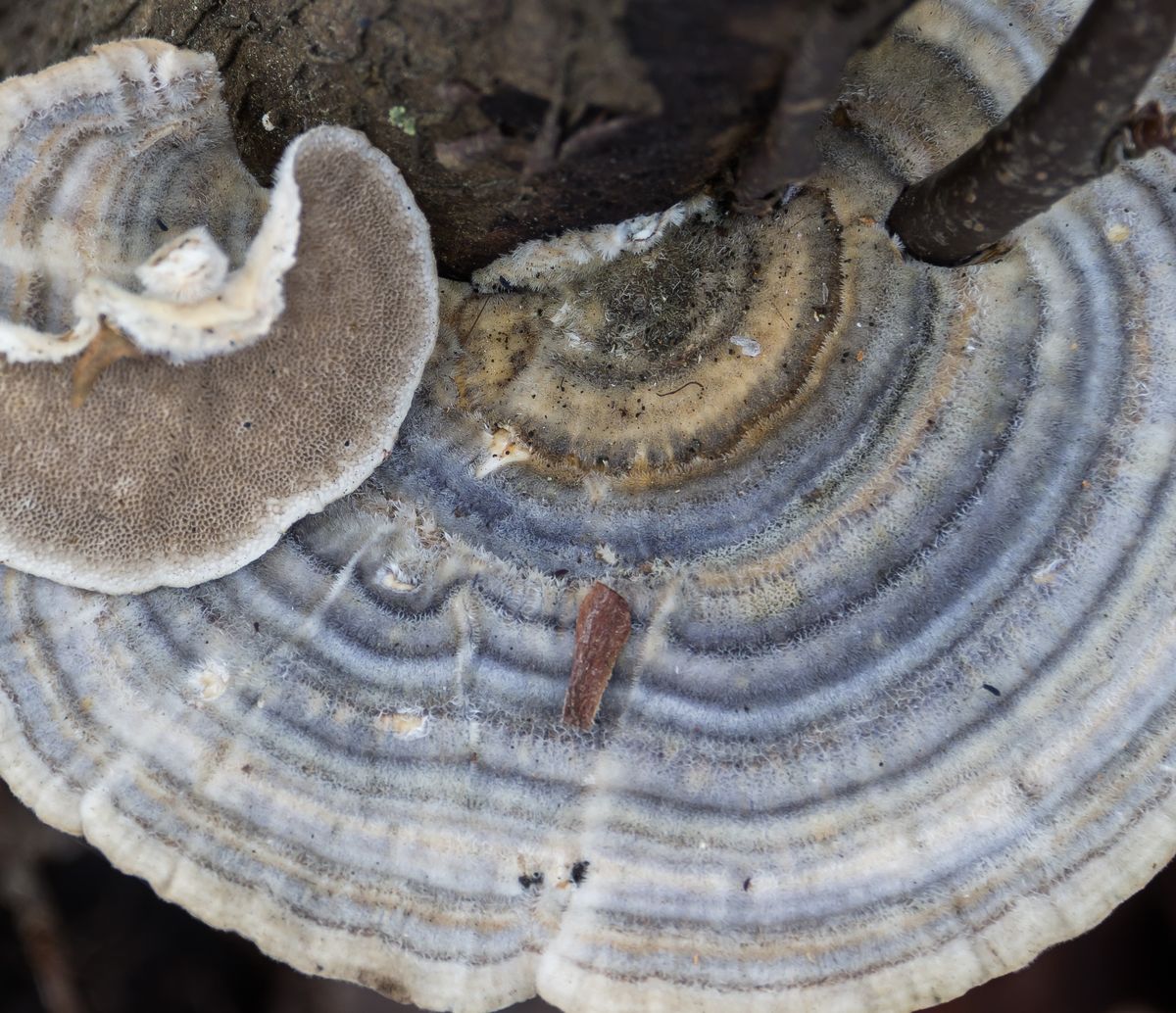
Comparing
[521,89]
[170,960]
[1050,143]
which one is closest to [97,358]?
[521,89]

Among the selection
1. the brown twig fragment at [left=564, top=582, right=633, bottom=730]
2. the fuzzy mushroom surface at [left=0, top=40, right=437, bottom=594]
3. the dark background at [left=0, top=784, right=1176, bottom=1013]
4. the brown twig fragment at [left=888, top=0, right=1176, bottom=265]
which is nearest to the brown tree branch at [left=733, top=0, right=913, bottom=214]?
the brown twig fragment at [left=888, top=0, right=1176, bottom=265]

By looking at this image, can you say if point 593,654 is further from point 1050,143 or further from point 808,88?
point 1050,143

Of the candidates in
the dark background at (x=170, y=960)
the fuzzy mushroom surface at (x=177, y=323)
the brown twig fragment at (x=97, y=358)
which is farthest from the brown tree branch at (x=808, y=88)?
the dark background at (x=170, y=960)

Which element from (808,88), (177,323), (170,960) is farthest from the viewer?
(170,960)

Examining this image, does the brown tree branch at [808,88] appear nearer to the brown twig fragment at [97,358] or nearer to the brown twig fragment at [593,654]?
the brown twig fragment at [593,654]

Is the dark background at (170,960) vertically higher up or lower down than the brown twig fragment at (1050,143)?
lower down

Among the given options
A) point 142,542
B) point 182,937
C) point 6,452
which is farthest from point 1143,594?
point 182,937
